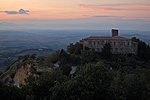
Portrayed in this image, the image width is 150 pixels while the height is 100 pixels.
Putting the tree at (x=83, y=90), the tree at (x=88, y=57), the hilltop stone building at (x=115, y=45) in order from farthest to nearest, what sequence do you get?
the hilltop stone building at (x=115, y=45) < the tree at (x=88, y=57) < the tree at (x=83, y=90)

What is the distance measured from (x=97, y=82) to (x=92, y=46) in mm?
24546

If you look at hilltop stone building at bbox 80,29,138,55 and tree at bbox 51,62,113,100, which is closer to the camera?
tree at bbox 51,62,113,100

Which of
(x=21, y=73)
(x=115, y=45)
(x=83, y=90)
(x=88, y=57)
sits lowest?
(x=21, y=73)

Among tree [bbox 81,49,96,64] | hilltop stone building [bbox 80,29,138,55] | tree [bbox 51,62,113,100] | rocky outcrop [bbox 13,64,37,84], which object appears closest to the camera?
tree [bbox 51,62,113,100]

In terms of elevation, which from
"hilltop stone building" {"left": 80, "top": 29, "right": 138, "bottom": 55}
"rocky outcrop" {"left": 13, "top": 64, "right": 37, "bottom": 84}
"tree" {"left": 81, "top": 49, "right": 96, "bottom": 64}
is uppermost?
"hilltop stone building" {"left": 80, "top": 29, "right": 138, "bottom": 55}

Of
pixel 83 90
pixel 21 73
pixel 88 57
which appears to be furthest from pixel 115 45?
pixel 83 90

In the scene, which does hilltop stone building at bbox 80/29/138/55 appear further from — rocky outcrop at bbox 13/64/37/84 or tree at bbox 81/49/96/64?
rocky outcrop at bbox 13/64/37/84

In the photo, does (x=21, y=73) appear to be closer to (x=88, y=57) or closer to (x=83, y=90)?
(x=88, y=57)

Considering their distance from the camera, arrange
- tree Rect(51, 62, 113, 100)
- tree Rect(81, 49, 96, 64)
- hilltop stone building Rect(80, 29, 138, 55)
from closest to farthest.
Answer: tree Rect(51, 62, 113, 100) → tree Rect(81, 49, 96, 64) → hilltop stone building Rect(80, 29, 138, 55)

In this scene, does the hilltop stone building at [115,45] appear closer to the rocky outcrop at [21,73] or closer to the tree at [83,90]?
the rocky outcrop at [21,73]

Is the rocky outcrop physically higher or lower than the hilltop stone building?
lower

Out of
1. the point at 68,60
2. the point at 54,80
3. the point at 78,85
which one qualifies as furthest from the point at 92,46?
the point at 78,85

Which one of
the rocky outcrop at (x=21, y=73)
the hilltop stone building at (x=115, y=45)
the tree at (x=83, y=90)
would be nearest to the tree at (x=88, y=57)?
the hilltop stone building at (x=115, y=45)

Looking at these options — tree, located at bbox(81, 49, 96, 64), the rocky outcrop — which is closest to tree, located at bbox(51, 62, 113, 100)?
tree, located at bbox(81, 49, 96, 64)
